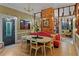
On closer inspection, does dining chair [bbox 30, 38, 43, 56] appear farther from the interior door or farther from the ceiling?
the ceiling

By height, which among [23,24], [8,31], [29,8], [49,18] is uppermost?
[29,8]

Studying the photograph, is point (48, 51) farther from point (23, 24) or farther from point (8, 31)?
point (8, 31)

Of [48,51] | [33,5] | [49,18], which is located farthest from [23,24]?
[48,51]

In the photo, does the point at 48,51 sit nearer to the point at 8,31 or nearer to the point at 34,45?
the point at 34,45

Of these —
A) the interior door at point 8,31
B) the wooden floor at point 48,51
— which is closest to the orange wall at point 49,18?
the wooden floor at point 48,51

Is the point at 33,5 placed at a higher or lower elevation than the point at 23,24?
higher

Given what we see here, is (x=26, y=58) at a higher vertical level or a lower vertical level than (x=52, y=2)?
lower

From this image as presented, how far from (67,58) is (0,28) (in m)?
1.60

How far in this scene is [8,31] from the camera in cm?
288

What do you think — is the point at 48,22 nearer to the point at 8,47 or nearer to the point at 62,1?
the point at 62,1

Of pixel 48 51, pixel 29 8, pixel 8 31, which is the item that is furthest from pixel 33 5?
pixel 48 51

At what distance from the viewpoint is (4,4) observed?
278 cm

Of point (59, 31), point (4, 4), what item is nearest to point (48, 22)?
point (59, 31)

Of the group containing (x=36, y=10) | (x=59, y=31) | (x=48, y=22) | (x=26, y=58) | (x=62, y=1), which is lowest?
(x=26, y=58)
